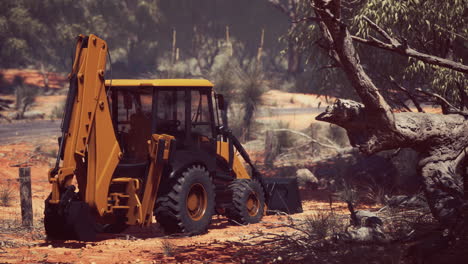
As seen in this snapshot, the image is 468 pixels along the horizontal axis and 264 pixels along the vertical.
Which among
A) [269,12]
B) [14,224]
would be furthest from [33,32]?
[14,224]

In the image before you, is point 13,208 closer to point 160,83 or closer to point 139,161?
point 139,161

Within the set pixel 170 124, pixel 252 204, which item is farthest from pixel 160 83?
pixel 252 204

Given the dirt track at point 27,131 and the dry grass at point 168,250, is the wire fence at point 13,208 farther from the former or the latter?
the dirt track at point 27,131

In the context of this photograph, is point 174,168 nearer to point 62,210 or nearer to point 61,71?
point 62,210

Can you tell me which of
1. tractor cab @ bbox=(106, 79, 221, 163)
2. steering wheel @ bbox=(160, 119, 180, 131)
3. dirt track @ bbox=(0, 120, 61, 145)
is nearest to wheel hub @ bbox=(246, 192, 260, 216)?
tractor cab @ bbox=(106, 79, 221, 163)

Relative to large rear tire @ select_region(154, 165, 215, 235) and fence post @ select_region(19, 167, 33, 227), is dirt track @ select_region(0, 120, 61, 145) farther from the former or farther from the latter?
large rear tire @ select_region(154, 165, 215, 235)

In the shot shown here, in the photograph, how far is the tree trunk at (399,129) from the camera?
805 cm

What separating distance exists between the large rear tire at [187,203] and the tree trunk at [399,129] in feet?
7.35

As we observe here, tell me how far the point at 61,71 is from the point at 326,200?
3855cm

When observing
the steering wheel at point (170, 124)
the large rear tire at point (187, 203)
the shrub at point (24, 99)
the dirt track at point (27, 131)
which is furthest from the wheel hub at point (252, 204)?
the shrub at point (24, 99)

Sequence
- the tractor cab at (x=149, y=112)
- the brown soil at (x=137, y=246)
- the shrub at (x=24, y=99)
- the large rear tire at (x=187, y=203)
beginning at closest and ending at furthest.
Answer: the brown soil at (x=137, y=246)
the large rear tire at (x=187, y=203)
the tractor cab at (x=149, y=112)
the shrub at (x=24, y=99)

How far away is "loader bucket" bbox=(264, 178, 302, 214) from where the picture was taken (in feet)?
40.6

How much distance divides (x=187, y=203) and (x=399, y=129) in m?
3.18

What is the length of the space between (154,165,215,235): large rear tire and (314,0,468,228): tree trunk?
2241mm
